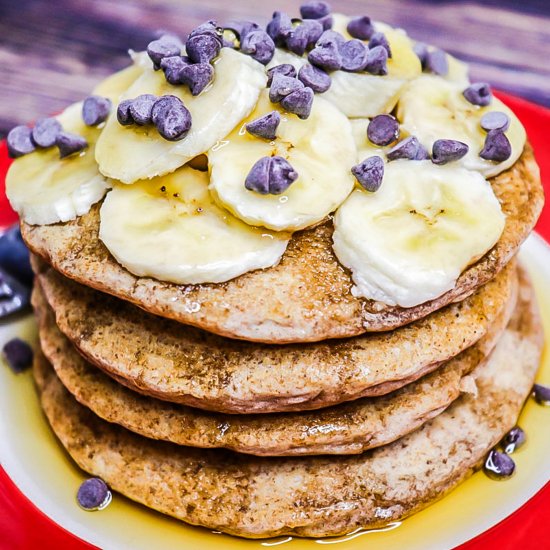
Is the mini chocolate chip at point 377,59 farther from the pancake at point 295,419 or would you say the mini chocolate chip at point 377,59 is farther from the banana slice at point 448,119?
the pancake at point 295,419

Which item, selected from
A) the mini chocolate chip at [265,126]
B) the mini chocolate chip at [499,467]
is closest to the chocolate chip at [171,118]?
the mini chocolate chip at [265,126]

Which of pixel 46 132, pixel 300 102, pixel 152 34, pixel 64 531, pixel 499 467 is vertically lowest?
pixel 152 34

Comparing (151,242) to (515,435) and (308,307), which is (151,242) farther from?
(515,435)

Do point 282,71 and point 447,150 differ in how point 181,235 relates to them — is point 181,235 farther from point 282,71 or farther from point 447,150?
point 447,150

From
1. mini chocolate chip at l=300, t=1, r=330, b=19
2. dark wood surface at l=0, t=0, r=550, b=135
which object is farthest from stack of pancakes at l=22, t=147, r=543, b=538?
dark wood surface at l=0, t=0, r=550, b=135

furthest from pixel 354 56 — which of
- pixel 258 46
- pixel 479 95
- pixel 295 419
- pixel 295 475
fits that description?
pixel 295 475

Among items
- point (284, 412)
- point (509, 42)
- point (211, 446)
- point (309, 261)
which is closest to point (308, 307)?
point (309, 261)

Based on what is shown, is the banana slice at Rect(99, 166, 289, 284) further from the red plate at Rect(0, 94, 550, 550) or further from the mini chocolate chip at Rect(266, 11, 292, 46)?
the red plate at Rect(0, 94, 550, 550)
